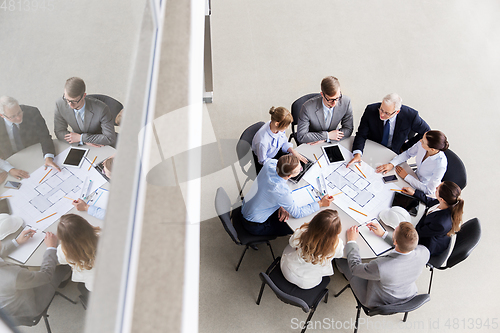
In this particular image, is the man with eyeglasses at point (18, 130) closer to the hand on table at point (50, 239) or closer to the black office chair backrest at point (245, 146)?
the hand on table at point (50, 239)

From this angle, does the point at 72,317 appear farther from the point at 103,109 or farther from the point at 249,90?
the point at 249,90

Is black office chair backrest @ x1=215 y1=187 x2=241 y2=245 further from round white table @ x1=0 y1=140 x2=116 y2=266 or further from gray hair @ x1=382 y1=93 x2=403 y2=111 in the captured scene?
round white table @ x1=0 y1=140 x2=116 y2=266

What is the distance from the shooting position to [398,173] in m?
3.24

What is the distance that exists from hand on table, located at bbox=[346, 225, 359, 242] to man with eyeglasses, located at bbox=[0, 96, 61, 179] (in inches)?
98.4

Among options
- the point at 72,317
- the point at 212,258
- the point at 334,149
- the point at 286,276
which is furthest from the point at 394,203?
the point at 72,317

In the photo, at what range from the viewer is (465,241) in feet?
9.63

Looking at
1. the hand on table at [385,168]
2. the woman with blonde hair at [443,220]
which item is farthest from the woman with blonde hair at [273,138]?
the woman with blonde hair at [443,220]

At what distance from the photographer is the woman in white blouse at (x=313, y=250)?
2.55 meters

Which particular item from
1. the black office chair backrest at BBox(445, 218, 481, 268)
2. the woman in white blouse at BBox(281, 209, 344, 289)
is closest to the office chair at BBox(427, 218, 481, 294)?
the black office chair backrest at BBox(445, 218, 481, 268)

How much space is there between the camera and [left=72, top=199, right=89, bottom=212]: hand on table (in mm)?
585

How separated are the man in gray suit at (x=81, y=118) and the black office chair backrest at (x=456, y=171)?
11.0ft

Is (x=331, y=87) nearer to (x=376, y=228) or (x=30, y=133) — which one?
(x=376, y=228)

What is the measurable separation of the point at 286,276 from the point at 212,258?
100 cm

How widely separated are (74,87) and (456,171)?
347 centimetres
